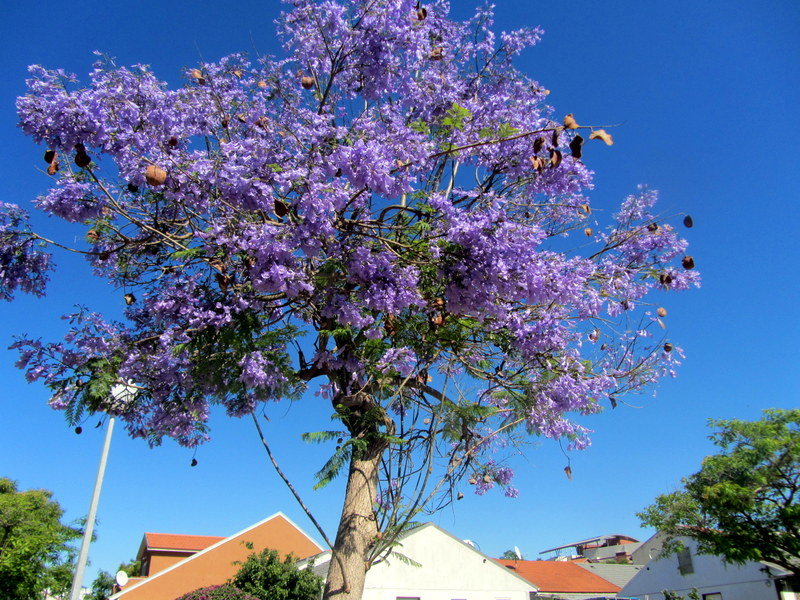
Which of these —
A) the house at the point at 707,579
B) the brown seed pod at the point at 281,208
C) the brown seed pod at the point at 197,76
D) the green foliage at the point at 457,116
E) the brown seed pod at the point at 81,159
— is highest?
the brown seed pod at the point at 197,76

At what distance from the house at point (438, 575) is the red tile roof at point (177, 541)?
1300 cm

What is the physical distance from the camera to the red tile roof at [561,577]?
101ft

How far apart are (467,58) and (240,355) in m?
4.00

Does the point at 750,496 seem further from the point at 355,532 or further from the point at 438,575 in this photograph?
the point at 355,532

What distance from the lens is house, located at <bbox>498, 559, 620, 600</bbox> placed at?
30408 millimetres

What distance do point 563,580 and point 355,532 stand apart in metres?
31.7

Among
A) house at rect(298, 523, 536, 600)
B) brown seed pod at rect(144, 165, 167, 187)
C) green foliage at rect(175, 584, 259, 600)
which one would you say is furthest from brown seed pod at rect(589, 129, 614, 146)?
house at rect(298, 523, 536, 600)

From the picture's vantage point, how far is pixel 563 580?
105ft

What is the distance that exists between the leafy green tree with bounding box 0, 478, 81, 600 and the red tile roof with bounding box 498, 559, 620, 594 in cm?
2053

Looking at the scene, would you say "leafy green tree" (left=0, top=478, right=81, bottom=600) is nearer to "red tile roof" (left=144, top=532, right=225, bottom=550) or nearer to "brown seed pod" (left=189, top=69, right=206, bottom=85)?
"red tile roof" (left=144, top=532, right=225, bottom=550)

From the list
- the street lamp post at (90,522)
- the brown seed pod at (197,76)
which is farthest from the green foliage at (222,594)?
the brown seed pod at (197,76)

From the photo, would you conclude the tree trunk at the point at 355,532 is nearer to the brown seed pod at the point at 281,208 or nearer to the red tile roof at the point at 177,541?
A: the brown seed pod at the point at 281,208

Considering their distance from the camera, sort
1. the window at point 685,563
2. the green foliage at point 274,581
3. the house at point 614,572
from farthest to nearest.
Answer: the house at point 614,572 → the window at point 685,563 → the green foliage at point 274,581

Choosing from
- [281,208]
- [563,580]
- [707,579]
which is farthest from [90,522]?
[563,580]
